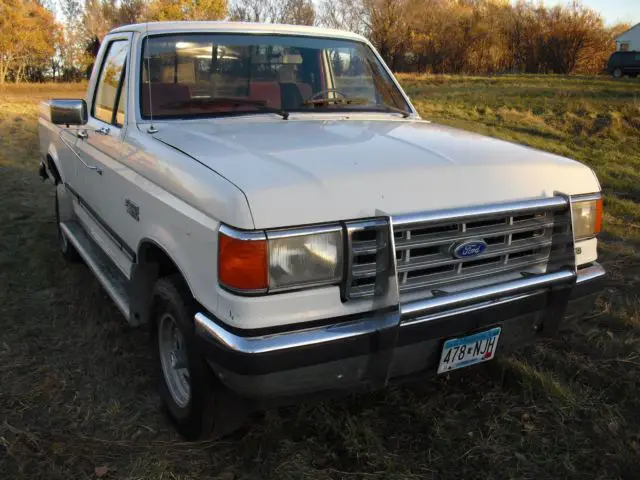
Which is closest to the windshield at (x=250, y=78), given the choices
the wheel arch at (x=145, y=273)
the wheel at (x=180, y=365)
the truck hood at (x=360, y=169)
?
the truck hood at (x=360, y=169)

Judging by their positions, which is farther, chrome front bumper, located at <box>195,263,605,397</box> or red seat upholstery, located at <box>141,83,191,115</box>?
red seat upholstery, located at <box>141,83,191,115</box>

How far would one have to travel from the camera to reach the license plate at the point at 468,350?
2.48m

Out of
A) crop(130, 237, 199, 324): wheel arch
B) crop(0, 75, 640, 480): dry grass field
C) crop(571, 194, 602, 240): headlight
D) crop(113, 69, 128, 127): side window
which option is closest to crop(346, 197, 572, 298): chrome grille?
crop(571, 194, 602, 240): headlight

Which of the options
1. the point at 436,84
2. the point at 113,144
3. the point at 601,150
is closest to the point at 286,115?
the point at 113,144

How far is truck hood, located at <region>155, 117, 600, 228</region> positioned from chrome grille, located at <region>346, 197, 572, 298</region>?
0.07 metres

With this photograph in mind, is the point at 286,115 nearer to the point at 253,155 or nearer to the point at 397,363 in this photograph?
the point at 253,155

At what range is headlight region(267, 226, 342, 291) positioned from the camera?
2111mm

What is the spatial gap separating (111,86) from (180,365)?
2107 millimetres

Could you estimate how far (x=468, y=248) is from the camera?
244 cm

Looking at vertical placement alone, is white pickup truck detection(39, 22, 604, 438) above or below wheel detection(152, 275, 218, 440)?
above

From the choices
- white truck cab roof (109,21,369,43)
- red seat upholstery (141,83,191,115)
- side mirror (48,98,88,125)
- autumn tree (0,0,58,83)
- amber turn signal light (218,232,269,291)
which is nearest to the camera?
amber turn signal light (218,232,269,291)

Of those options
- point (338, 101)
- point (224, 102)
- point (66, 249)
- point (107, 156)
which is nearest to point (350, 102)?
point (338, 101)

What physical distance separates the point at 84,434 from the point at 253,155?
1.62 m

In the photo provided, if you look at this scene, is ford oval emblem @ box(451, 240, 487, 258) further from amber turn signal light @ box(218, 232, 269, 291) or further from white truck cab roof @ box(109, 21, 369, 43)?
white truck cab roof @ box(109, 21, 369, 43)
